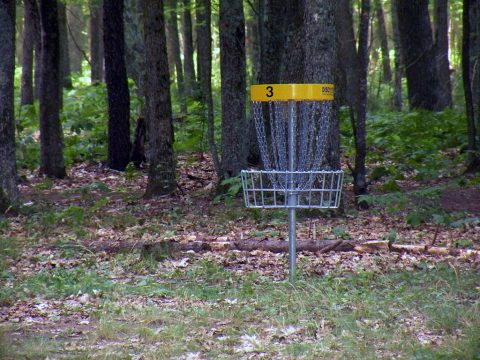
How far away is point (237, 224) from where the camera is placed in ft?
34.1

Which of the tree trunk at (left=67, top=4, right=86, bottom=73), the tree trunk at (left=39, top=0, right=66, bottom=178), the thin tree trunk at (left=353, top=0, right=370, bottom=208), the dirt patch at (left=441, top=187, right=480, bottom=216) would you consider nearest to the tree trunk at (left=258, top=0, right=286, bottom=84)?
the thin tree trunk at (left=353, top=0, right=370, bottom=208)

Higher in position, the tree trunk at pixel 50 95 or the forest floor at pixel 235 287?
the tree trunk at pixel 50 95

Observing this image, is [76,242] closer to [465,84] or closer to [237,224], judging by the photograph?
[237,224]

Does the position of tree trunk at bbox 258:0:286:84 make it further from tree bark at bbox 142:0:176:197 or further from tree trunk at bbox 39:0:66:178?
tree trunk at bbox 39:0:66:178

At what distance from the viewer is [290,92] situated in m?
6.62

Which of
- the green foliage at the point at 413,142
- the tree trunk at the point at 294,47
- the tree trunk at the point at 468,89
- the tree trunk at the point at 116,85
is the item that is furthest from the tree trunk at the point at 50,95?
the tree trunk at the point at 468,89

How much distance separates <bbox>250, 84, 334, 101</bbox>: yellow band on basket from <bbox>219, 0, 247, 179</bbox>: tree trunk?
550 centimetres

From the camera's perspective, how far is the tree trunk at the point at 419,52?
65.9 ft

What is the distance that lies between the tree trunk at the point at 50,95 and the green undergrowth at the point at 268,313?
7.46 m

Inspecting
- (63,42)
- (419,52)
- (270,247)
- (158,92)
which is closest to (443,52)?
(419,52)

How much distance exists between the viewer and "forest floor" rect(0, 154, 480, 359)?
5719 millimetres

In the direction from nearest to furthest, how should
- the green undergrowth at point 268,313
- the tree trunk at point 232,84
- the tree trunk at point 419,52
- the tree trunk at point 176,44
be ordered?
the green undergrowth at point 268,313
the tree trunk at point 232,84
the tree trunk at point 419,52
the tree trunk at point 176,44

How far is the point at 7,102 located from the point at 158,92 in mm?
2422

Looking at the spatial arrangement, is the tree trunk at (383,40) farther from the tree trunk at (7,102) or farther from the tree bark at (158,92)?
the tree trunk at (7,102)
